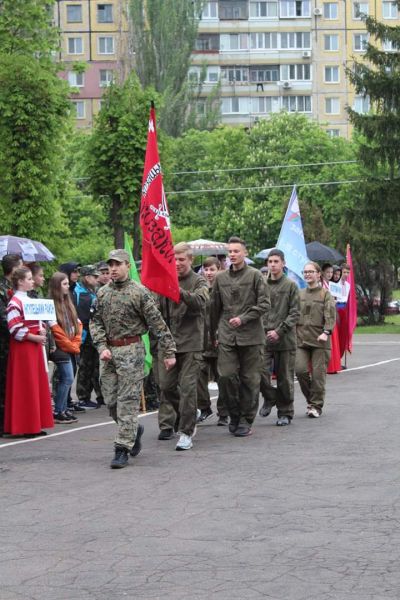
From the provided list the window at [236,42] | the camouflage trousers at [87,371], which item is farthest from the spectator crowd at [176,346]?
the window at [236,42]

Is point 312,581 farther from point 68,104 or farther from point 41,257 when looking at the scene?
point 68,104

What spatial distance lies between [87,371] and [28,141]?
10.5 meters

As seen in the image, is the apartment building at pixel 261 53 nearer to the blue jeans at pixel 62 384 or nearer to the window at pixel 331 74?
the window at pixel 331 74

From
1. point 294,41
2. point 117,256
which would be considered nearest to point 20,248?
point 117,256

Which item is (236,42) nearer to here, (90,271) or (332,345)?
(332,345)

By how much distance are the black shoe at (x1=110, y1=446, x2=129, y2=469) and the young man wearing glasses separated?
13.7ft

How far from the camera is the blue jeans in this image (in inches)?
588

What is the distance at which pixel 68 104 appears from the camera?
89.0ft

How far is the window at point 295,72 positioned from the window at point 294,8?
12.6 ft

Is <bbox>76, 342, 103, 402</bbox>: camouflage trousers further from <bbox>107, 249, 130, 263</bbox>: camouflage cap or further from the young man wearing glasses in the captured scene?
<bbox>107, 249, 130, 263</bbox>: camouflage cap

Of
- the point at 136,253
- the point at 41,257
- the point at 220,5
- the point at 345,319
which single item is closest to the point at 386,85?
the point at 136,253

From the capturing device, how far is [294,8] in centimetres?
9838

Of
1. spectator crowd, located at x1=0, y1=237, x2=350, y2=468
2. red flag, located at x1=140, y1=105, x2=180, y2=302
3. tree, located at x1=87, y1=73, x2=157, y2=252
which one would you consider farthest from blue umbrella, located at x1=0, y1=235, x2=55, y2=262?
tree, located at x1=87, y1=73, x2=157, y2=252

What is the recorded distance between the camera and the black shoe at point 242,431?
13.0m
